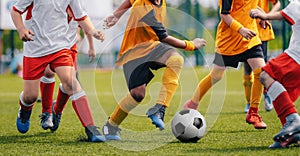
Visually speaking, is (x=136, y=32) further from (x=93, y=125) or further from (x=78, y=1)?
(x=93, y=125)

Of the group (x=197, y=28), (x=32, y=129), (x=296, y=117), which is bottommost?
(x=197, y=28)

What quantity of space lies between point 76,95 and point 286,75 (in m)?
1.74

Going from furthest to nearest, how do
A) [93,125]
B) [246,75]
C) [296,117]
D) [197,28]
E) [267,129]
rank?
[197,28] < [246,75] < [267,129] < [93,125] < [296,117]

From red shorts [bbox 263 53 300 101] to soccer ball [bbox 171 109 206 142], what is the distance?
0.82 metres

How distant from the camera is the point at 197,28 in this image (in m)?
18.3

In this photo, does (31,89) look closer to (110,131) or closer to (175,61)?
(110,131)

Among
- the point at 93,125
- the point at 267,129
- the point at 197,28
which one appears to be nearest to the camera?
the point at 93,125

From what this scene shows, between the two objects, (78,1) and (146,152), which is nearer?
(146,152)

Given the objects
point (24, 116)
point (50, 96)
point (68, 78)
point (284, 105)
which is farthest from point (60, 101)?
point (284, 105)

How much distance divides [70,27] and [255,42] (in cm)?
180

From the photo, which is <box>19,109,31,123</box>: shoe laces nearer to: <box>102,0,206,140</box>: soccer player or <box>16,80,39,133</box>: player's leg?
<box>16,80,39,133</box>: player's leg

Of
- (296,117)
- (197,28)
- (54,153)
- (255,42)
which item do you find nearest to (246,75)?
(255,42)

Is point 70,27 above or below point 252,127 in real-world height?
above

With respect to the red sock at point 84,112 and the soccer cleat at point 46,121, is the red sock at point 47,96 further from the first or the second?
Answer: the red sock at point 84,112
